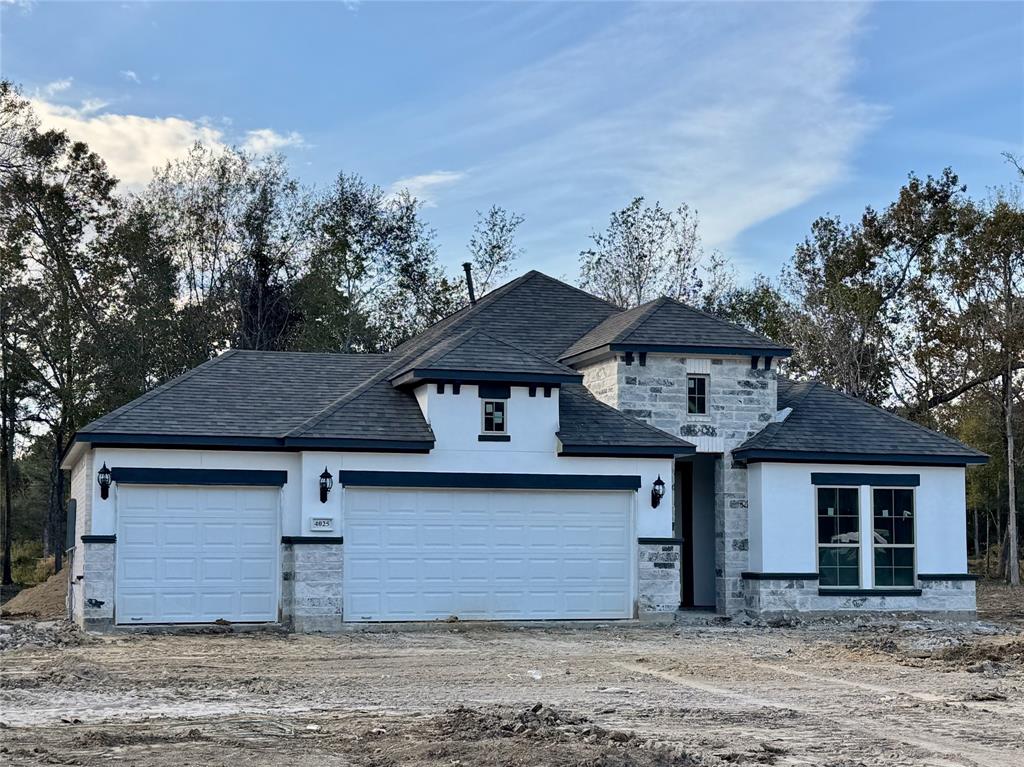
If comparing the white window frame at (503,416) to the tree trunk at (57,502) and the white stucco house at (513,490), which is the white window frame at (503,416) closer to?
the white stucco house at (513,490)

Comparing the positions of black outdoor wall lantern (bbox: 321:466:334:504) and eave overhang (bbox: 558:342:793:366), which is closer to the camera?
black outdoor wall lantern (bbox: 321:466:334:504)

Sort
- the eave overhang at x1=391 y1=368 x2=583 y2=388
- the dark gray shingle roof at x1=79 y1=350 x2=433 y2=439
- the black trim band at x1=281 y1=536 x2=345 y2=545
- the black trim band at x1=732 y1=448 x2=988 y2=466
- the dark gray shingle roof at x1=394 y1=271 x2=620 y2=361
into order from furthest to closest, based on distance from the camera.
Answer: the dark gray shingle roof at x1=394 y1=271 x2=620 y2=361
the black trim band at x1=732 y1=448 x2=988 y2=466
the eave overhang at x1=391 y1=368 x2=583 y2=388
the dark gray shingle roof at x1=79 y1=350 x2=433 y2=439
the black trim band at x1=281 y1=536 x2=345 y2=545

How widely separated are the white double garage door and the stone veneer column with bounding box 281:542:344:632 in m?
0.30

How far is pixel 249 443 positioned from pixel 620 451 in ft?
19.3

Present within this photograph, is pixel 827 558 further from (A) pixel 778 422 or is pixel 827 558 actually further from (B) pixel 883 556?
(A) pixel 778 422

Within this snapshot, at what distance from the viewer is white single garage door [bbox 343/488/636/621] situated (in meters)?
20.4

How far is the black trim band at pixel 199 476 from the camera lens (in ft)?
64.5

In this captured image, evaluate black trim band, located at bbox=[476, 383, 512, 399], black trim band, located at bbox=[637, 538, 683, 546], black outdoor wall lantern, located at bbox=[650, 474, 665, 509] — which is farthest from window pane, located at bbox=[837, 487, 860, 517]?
black trim band, located at bbox=[476, 383, 512, 399]

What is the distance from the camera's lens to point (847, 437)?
76.0ft

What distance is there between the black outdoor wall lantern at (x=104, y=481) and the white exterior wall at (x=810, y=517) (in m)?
10.6

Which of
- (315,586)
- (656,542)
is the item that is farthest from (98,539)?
(656,542)

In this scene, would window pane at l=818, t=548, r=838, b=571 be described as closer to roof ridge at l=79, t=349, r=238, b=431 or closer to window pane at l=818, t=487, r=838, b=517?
window pane at l=818, t=487, r=838, b=517

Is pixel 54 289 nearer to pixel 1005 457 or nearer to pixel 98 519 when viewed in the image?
pixel 98 519

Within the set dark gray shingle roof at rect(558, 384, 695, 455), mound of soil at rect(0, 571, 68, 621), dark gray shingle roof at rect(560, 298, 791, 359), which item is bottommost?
mound of soil at rect(0, 571, 68, 621)
